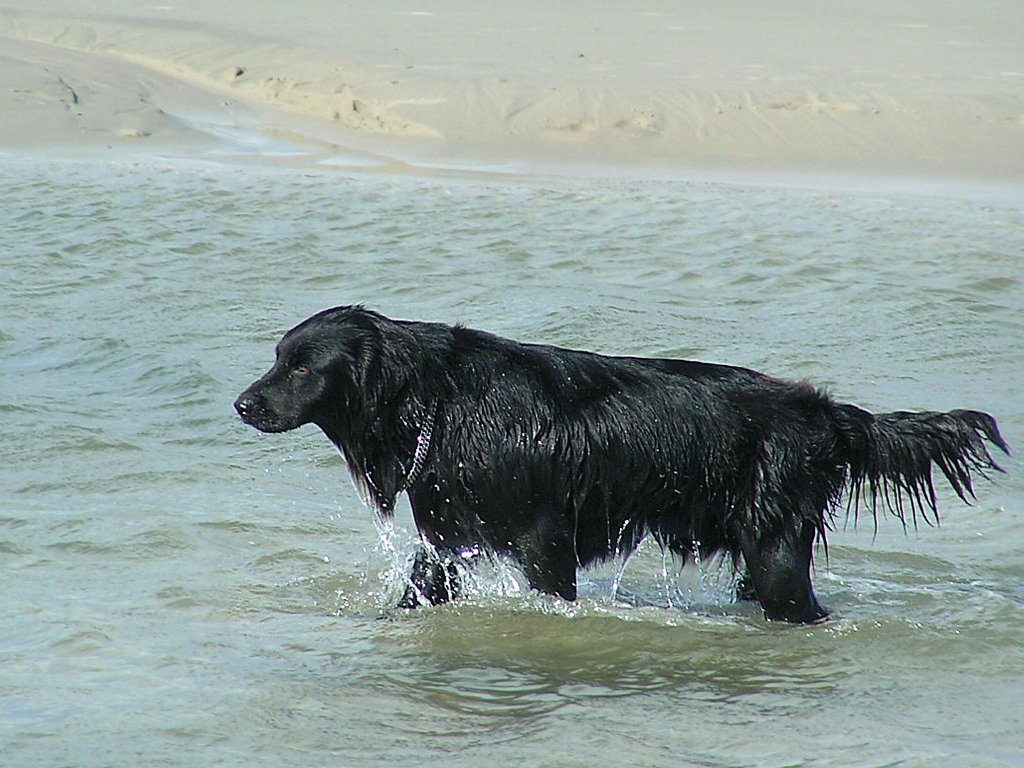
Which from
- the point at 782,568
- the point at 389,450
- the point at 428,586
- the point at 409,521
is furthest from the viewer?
the point at 409,521

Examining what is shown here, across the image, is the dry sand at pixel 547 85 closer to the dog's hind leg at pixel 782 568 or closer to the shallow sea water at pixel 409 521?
the shallow sea water at pixel 409 521

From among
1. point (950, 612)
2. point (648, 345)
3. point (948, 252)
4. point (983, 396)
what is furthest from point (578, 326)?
point (950, 612)

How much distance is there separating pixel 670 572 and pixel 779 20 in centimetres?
1380

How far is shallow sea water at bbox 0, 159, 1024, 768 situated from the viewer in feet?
13.8

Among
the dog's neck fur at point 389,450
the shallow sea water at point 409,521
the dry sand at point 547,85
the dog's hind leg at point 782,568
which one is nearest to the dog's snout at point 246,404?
the dog's neck fur at point 389,450

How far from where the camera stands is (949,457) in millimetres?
5117

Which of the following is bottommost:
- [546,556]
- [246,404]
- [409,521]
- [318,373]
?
[409,521]

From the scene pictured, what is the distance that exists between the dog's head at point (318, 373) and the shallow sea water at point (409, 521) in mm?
645

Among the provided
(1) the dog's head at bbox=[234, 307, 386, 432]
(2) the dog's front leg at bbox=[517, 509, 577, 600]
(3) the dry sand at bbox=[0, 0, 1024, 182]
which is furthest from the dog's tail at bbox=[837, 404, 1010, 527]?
(3) the dry sand at bbox=[0, 0, 1024, 182]

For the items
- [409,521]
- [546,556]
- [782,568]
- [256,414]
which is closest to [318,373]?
[256,414]

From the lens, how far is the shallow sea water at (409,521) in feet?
13.8

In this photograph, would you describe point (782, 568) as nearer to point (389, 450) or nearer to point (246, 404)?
point (389, 450)

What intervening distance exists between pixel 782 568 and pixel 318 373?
1763 mm

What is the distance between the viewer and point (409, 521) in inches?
255
